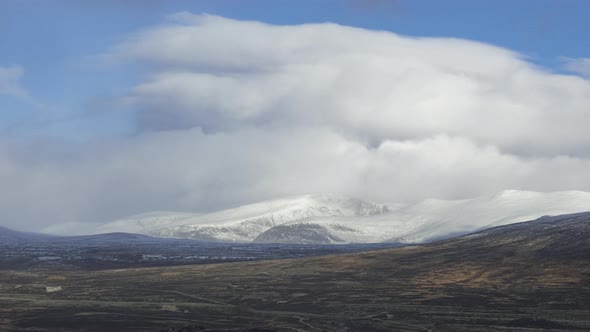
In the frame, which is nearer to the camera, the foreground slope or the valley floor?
the valley floor

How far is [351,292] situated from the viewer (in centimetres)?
12556

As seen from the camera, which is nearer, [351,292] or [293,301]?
[293,301]

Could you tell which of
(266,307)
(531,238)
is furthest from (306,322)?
(531,238)

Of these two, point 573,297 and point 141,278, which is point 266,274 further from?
point 573,297

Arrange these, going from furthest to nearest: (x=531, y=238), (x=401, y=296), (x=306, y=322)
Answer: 1. (x=531, y=238)
2. (x=401, y=296)
3. (x=306, y=322)

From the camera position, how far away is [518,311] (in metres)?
100

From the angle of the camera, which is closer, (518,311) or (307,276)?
(518,311)

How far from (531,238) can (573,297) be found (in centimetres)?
7004

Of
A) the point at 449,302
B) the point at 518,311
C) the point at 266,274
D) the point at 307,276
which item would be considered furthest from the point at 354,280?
the point at 518,311

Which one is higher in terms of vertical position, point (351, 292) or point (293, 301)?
point (351, 292)

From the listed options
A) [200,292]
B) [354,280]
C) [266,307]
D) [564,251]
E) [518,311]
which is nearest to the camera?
[518,311]

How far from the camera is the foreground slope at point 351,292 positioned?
304 feet

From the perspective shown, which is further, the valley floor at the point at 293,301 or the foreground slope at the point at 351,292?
the foreground slope at the point at 351,292

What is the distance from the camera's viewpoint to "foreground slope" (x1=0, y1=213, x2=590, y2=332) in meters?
92.8
